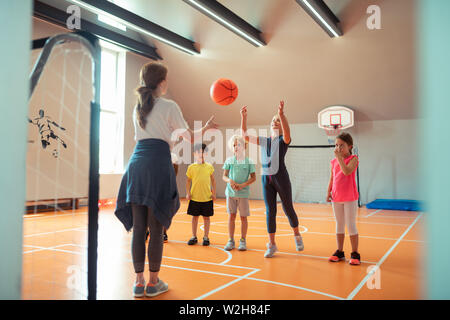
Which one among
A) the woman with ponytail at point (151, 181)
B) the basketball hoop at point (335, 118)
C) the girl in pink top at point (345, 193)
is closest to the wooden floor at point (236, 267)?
the girl in pink top at point (345, 193)

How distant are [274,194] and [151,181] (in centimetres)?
165

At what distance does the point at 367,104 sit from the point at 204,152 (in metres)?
5.68

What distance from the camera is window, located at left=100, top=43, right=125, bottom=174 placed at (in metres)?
8.86

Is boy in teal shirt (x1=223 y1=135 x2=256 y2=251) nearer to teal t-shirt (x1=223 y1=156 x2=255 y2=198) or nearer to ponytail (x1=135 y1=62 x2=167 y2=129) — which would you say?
teal t-shirt (x1=223 y1=156 x2=255 y2=198)

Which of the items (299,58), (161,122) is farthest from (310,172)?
(161,122)

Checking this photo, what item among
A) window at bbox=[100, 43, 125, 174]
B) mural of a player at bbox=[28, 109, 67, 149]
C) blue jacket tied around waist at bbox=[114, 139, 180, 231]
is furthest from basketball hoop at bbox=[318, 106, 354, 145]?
blue jacket tied around waist at bbox=[114, 139, 180, 231]

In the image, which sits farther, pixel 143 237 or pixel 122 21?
pixel 122 21

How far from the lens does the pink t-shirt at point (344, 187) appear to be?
3.27 m

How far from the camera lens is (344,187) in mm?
3293

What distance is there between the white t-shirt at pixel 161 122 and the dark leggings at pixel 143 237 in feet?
1.61

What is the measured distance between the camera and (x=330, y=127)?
8977mm

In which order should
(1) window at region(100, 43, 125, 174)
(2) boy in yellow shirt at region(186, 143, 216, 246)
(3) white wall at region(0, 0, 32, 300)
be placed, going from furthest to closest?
1. (1) window at region(100, 43, 125, 174)
2. (2) boy in yellow shirt at region(186, 143, 216, 246)
3. (3) white wall at region(0, 0, 32, 300)

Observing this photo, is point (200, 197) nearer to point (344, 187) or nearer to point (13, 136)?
point (344, 187)

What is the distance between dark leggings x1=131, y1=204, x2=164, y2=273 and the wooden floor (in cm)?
25
